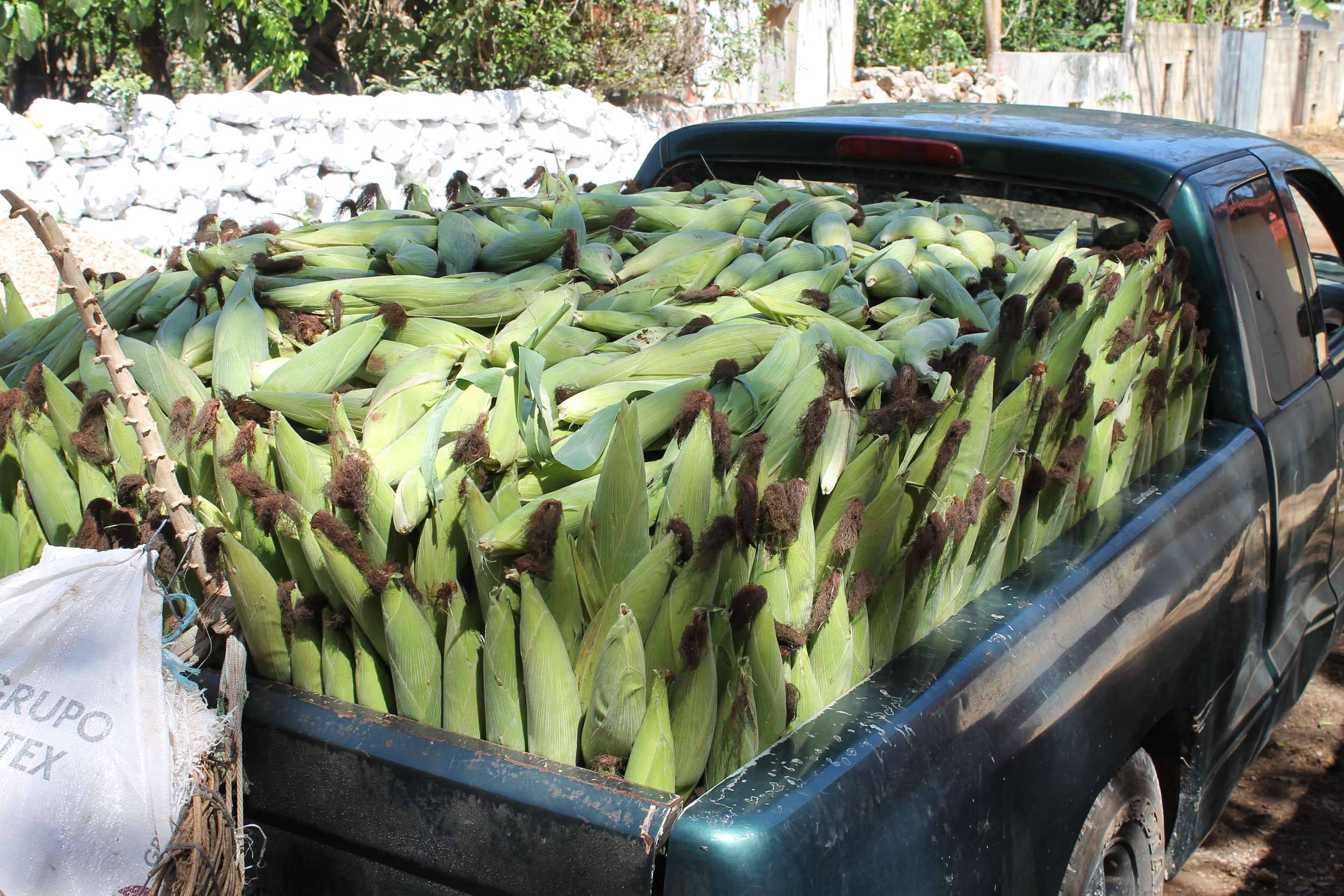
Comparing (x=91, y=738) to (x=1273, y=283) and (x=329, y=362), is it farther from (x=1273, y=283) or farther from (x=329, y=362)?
(x=1273, y=283)

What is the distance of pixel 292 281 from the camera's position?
2.01 meters

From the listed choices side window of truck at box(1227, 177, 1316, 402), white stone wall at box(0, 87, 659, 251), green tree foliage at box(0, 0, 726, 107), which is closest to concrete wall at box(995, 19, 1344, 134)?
green tree foliage at box(0, 0, 726, 107)

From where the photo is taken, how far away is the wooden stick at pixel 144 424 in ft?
4.24

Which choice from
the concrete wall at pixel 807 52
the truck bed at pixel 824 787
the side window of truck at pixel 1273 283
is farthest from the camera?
the concrete wall at pixel 807 52

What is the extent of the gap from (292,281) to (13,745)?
1.12 m

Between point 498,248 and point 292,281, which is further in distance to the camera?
point 498,248

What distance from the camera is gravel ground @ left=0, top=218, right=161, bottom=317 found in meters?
5.66

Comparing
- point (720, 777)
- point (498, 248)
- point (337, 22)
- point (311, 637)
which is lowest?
point (720, 777)

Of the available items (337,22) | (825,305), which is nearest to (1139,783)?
(825,305)

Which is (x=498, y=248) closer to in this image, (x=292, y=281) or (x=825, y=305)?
(x=292, y=281)

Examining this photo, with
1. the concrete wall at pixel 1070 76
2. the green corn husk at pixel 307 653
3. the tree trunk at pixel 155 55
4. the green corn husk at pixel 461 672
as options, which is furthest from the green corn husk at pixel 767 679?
the concrete wall at pixel 1070 76

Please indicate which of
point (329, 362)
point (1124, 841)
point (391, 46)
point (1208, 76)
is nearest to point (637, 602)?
point (329, 362)

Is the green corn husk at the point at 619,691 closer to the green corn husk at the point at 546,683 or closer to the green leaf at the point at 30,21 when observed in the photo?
the green corn husk at the point at 546,683

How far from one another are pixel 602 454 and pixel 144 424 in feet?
2.03
